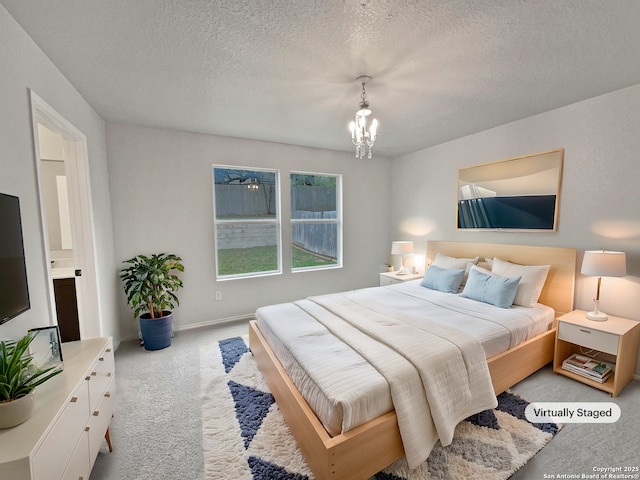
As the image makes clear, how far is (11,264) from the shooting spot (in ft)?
4.53

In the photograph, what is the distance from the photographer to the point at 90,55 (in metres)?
1.87

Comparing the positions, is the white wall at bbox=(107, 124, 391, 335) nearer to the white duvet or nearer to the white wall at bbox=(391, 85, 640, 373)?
the white duvet

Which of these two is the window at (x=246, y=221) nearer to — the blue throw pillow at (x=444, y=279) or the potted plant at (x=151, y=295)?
the potted plant at (x=151, y=295)

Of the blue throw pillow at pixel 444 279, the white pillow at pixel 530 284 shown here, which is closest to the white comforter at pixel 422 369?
the blue throw pillow at pixel 444 279

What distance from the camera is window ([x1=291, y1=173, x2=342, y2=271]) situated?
170 inches

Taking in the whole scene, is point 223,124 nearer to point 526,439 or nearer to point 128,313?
point 128,313

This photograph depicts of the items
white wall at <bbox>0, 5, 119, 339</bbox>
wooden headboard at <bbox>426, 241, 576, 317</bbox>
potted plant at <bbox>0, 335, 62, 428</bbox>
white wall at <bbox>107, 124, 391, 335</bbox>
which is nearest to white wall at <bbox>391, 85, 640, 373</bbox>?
wooden headboard at <bbox>426, 241, 576, 317</bbox>

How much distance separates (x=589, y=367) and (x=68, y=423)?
3.61 metres

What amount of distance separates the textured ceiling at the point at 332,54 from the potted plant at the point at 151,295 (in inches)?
64.0

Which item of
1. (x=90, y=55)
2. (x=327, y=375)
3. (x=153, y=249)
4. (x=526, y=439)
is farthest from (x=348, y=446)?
(x=153, y=249)

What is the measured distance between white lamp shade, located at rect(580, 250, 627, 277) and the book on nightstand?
2.61ft

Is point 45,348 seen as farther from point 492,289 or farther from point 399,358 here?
point 492,289

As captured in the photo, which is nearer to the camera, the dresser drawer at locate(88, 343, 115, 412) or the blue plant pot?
the dresser drawer at locate(88, 343, 115, 412)

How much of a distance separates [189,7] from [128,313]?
10.7 feet
